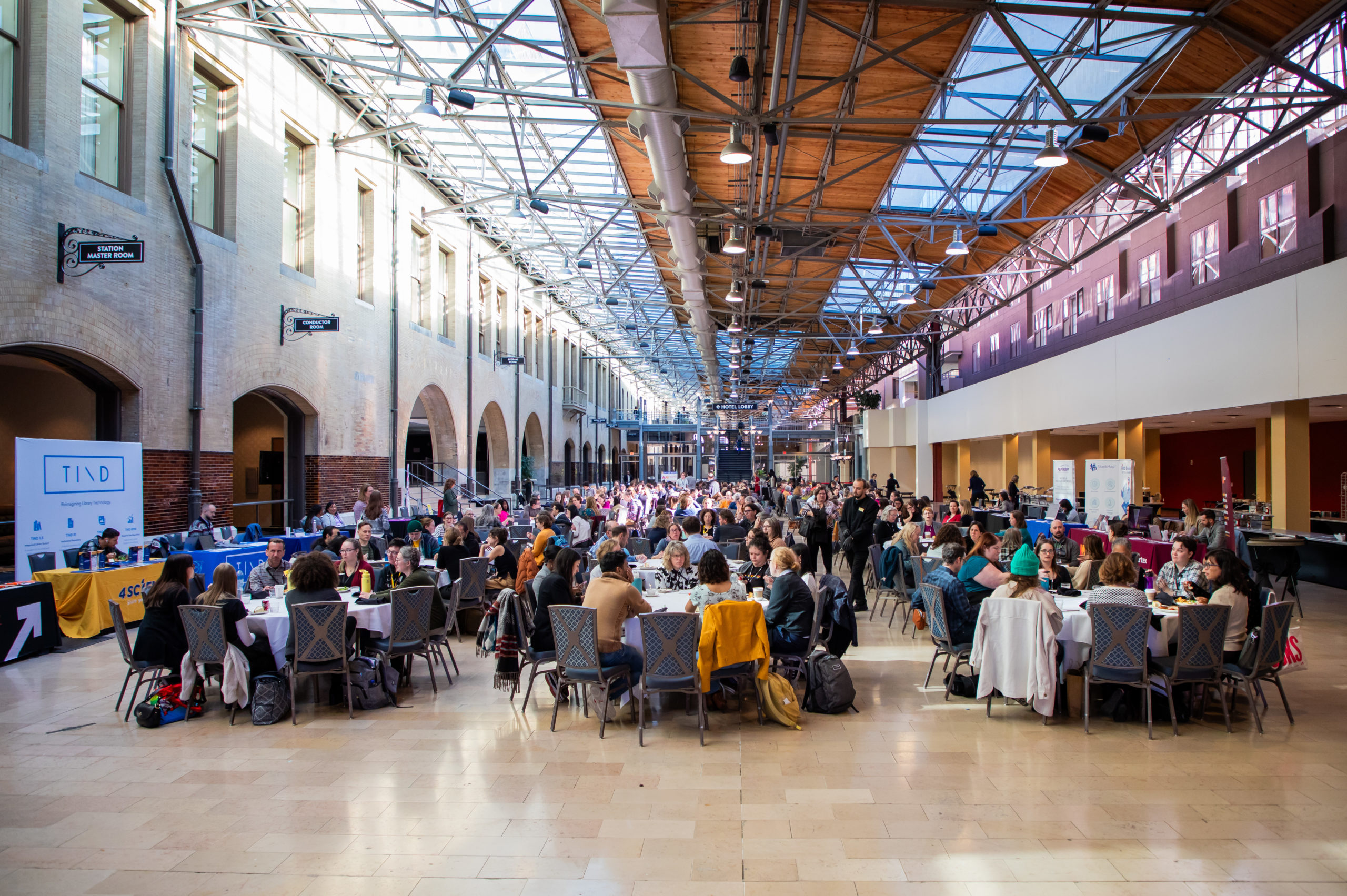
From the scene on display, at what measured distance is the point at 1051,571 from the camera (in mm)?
6684

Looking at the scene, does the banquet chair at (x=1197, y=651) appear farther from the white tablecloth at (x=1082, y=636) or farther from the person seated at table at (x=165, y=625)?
the person seated at table at (x=165, y=625)

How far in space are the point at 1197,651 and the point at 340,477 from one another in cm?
1385

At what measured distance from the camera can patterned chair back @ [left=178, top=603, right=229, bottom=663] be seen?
221 inches

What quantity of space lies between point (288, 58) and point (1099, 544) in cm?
1420

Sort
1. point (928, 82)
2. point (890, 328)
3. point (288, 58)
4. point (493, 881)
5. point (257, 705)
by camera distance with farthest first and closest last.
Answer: point (890, 328), point (288, 58), point (928, 82), point (257, 705), point (493, 881)

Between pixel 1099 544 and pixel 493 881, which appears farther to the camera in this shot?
pixel 1099 544

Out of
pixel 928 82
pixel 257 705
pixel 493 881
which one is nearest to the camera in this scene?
pixel 493 881

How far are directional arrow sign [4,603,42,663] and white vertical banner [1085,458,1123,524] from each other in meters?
14.2

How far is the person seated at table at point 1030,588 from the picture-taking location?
5422 millimetres

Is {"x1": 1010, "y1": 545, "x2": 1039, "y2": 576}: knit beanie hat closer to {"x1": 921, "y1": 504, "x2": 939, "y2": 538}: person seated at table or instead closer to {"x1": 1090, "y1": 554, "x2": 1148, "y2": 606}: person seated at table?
{"x1": 1090, "y1": 554, "x2": 1148, "y2": 606}: person seated at table

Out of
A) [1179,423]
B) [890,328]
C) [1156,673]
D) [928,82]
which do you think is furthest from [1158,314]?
[1156,673]

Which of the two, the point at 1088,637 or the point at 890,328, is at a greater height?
the point at 890,328

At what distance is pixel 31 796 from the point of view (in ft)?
14.6

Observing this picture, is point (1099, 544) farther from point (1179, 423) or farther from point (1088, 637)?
point (1179, 423)
